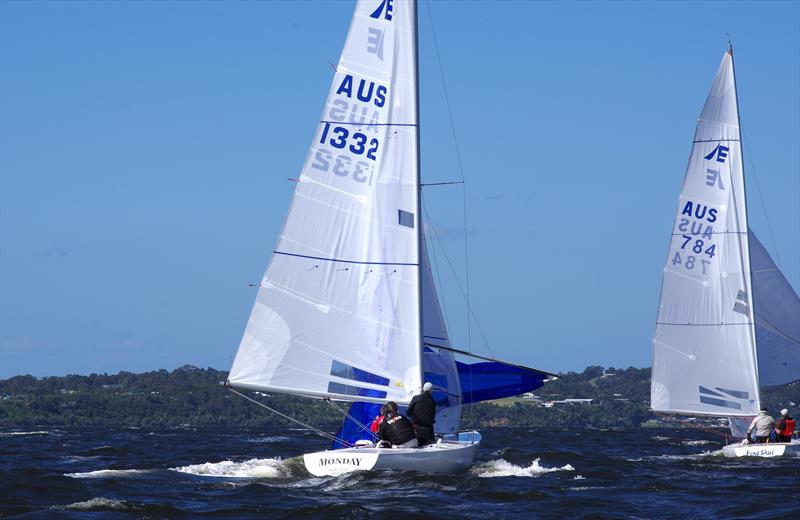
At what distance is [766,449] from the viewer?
32656 millimetres

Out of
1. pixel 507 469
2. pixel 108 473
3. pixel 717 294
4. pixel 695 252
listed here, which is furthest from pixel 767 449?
pixel 108 473

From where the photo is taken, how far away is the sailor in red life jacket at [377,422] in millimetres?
24734

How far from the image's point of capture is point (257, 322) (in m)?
25.0

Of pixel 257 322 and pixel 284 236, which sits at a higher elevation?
pixel 284 236

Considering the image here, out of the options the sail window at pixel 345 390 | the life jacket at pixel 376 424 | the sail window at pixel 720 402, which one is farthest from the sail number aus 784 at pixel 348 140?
the sail window at pixel 720 402

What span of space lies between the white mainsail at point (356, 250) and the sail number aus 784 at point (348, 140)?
0.02 meters

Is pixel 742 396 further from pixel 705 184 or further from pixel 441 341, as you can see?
pixel 441 341

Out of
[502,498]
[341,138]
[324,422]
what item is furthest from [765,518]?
[324,422]

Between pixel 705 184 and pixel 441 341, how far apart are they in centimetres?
1387

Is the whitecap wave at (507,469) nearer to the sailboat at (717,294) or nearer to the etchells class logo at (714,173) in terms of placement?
the sailboat at (717,294)

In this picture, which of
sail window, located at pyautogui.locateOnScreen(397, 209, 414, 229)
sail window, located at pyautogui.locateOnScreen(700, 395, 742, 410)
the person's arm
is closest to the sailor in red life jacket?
the person's arm

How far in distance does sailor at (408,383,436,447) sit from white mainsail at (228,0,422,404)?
0.53m

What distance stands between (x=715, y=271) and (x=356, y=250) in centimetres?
1648

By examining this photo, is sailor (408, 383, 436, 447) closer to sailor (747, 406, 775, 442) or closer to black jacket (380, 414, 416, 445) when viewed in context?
black jacket (380, 414, 416, 445)
